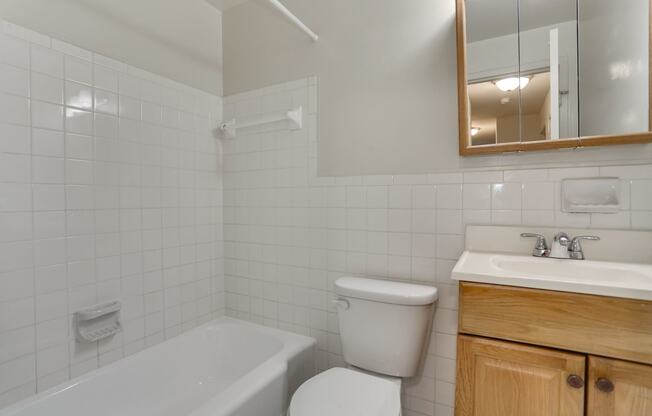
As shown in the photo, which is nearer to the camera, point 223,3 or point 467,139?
point 467,139

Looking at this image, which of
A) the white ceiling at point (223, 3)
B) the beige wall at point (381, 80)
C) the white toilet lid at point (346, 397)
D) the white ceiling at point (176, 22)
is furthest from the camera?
the white ceiling at point (223, 3)

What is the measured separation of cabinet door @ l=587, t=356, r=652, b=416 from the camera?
0.82m

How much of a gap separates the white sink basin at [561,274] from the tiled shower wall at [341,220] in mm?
174

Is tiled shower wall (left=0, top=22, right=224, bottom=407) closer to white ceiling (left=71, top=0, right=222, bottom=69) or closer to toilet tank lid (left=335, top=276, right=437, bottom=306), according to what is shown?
white ceiling (left=71, top=0, right=222, bottom=69)

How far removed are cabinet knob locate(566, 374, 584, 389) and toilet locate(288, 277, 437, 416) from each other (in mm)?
504

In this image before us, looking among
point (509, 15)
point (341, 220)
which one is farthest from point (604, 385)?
point (509, 15)

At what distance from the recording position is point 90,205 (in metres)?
1.47

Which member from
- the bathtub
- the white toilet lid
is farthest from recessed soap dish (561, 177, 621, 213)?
the bathtub

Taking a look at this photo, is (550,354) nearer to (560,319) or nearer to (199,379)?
(560,319)

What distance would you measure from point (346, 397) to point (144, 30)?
6.41 ft

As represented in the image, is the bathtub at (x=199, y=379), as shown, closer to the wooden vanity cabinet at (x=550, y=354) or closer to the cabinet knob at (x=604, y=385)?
the wooden vanity cabinet at (x=550, y=354)

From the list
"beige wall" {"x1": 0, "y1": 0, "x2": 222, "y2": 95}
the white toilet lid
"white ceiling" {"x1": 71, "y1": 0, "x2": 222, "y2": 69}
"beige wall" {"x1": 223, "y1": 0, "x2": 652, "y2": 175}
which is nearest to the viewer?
the white toilet lid

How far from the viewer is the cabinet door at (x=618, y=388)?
0.82m

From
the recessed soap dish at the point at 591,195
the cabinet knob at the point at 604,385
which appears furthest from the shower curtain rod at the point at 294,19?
the cabinet knob at the point at 604,385
